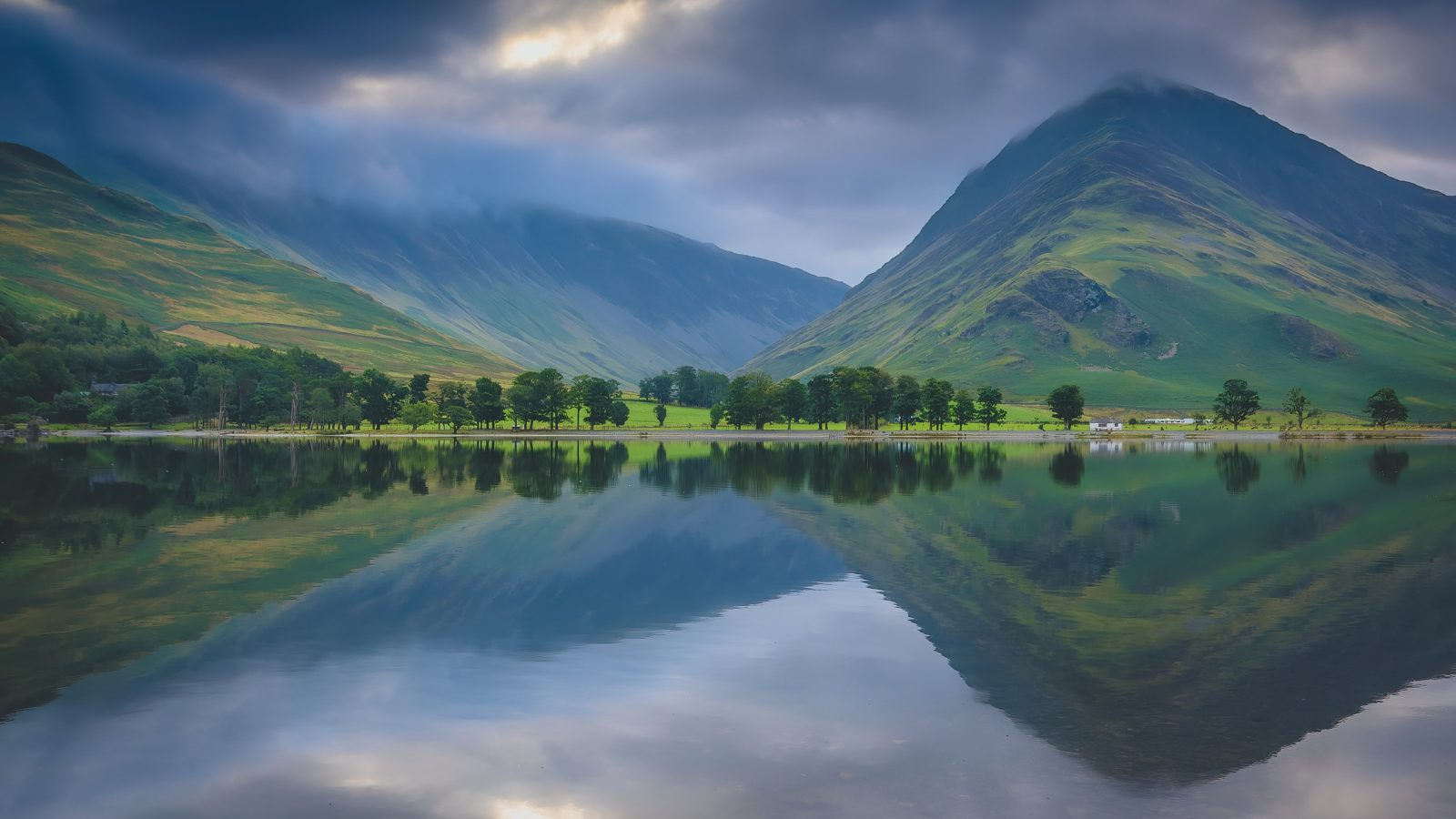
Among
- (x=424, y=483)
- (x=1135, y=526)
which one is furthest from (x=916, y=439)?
(x=1135, y=526)

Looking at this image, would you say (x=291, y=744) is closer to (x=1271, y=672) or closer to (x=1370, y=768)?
A: (x=1370, y=768)

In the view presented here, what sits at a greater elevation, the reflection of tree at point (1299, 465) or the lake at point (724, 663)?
the reflection of tree at point (1299, 465)

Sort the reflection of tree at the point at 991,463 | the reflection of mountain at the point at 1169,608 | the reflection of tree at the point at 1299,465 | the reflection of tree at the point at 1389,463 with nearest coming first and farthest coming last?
the reflection of mountain at the point at 1169,608, the reflection of tree at the point at 1389,463, the reflection of tree at the point at 991,463, the reflection of tree at the point at 1299,465

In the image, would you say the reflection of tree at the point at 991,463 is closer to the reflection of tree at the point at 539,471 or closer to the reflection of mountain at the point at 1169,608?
the reflection of mountain at the point at 1169,608

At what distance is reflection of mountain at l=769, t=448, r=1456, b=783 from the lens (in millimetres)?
20859

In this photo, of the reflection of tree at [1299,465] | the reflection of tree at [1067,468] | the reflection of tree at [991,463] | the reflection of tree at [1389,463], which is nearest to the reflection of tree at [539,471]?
the reflection of tree at [991,463]

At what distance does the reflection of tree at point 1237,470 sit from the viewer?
265 feet

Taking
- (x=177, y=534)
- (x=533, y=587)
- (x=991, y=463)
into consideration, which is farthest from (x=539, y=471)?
(x=533, y=587)

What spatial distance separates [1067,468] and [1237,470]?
17.1m

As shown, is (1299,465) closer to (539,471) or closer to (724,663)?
(539,471)

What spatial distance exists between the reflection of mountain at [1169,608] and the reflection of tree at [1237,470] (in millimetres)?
13234

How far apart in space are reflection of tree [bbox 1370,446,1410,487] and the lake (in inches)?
1420

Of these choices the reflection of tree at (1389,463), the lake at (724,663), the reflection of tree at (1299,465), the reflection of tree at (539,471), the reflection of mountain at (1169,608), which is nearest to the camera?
the lake at (724,663)

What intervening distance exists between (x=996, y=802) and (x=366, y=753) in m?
11.9
